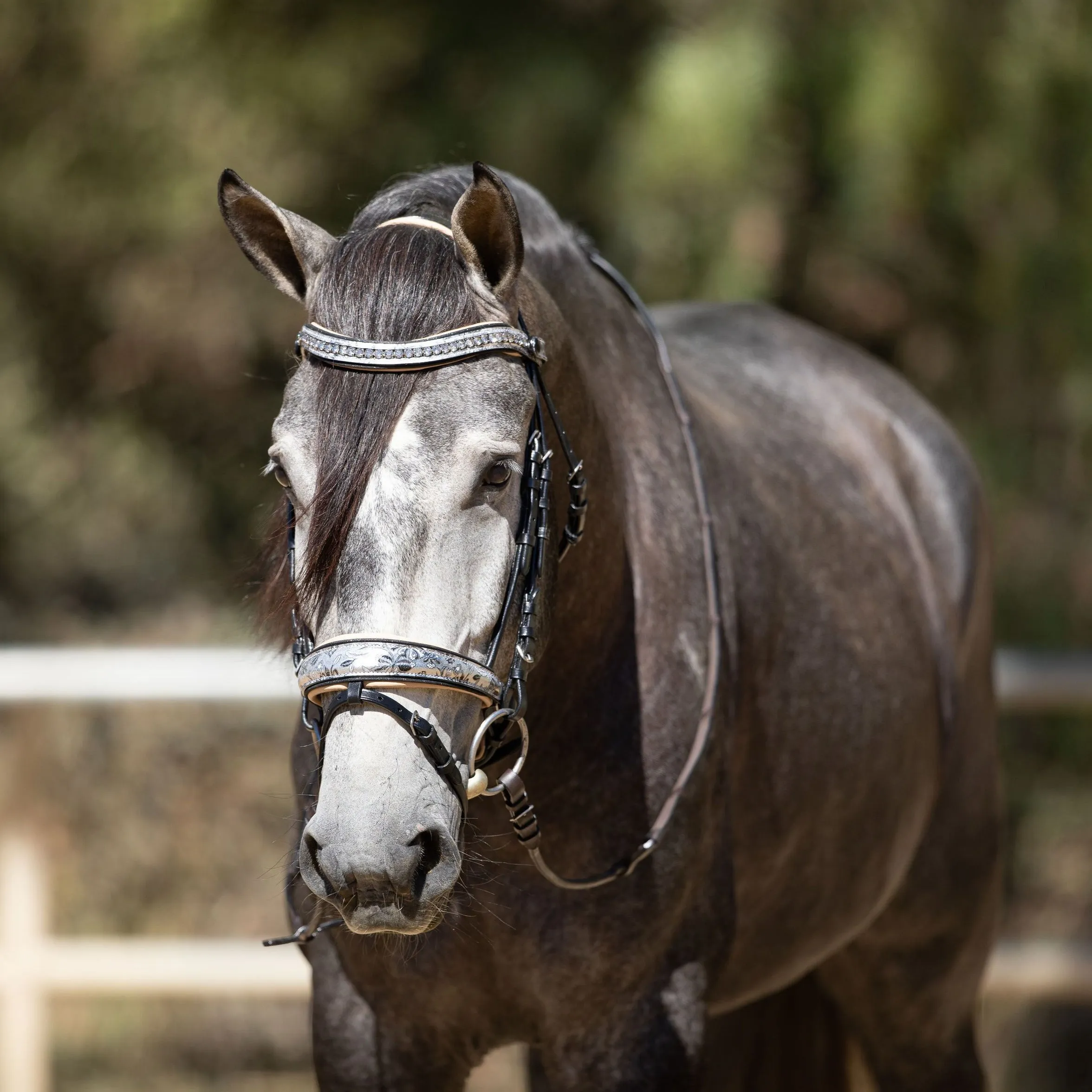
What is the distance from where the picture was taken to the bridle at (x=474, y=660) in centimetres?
137

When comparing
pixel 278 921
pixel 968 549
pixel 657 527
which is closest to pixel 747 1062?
pixel 968 549

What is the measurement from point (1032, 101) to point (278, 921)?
3.62 meters

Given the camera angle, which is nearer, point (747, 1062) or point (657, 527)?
point (657, 527)

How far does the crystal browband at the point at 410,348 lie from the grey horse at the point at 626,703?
0.02 m

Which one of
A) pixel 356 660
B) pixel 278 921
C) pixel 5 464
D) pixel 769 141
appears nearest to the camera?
pixel 356 660

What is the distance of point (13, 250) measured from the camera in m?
6.05

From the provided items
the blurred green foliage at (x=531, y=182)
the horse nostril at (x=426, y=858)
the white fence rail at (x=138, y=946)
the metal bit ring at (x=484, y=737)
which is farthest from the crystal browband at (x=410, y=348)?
the blurred green foliage at (x=531, y=182)

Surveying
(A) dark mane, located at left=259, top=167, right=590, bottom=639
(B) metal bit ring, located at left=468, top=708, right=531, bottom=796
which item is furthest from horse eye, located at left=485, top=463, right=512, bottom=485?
(B) metal bit ring, located at left=468, top=708, right=531, bottom=796

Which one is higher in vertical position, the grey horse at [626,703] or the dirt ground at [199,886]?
the grey horse at [626,703]

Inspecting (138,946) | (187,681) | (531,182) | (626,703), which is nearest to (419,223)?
(626,703)

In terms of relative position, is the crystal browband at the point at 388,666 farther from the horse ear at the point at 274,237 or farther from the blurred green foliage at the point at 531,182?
the blurred green foliage at the point at 531,182

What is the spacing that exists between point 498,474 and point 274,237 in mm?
421

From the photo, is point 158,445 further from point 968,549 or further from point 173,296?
point 968,549

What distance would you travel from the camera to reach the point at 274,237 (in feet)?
5.46
